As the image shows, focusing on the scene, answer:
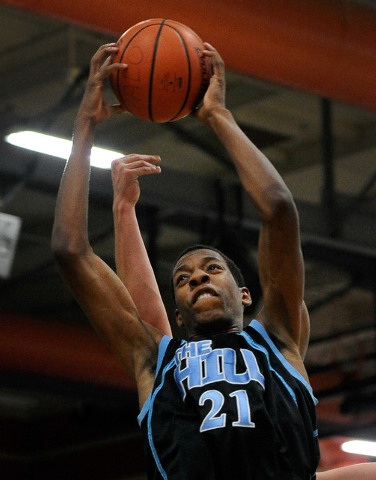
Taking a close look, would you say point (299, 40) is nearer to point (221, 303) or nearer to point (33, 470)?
point (221, 303)

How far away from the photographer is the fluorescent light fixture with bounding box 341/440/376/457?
11719 millimetres

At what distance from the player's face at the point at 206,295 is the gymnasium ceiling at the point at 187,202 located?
2.17m

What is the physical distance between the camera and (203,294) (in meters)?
3.29

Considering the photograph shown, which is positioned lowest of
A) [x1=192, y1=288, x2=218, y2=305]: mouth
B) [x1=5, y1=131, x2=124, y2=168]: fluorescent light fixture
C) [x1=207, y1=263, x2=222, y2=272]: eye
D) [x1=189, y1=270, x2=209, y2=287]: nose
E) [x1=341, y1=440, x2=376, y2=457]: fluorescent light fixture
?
[x1=192, y1=288, x2=218, y2=305]: mouth

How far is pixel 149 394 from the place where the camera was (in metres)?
3.15

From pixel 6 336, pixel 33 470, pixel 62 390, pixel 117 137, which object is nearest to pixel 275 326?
pixel 117 137

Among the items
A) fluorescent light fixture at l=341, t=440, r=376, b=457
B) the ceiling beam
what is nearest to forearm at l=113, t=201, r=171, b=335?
the ceiling beam

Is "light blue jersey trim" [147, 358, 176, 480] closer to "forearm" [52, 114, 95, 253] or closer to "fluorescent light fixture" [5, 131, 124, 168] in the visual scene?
"forearm" [52, 114, 95, 253]

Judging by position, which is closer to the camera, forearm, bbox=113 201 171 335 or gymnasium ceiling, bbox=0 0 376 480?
forearm, bbox=113 201 171 335

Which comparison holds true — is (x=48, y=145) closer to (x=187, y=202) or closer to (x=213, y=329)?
(x=187, y=202)

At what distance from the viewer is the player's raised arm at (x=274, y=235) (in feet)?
10.1

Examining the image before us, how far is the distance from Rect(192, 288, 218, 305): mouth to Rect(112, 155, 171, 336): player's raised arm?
447 millimetres

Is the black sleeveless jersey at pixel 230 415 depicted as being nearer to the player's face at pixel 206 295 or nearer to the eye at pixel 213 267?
the player's face at pixel 206 295

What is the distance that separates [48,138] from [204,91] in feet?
11.8
